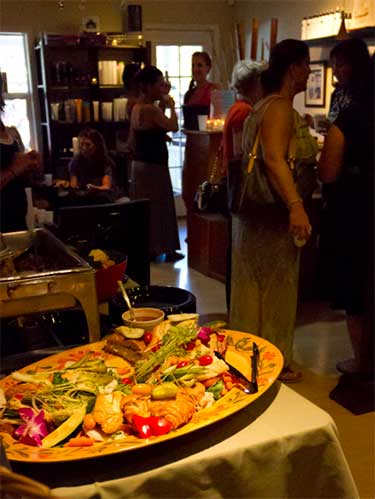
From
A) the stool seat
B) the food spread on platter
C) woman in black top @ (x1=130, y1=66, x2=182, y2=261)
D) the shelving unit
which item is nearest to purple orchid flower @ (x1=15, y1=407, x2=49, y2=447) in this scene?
the food spread on platter

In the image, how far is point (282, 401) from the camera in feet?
3.39

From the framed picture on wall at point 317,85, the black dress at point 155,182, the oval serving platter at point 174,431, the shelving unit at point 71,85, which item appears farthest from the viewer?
the shelving unit at point 71,85

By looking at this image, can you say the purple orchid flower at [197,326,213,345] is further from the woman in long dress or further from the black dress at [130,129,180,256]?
the black dress at [130,129,180,256]

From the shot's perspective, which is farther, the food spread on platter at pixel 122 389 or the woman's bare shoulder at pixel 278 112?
the woman's bare shoulder at pixel 278 112

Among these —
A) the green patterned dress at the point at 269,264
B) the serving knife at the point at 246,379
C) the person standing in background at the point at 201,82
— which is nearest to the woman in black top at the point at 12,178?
the green patterned dress at the point at 269,264

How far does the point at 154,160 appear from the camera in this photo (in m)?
4.05

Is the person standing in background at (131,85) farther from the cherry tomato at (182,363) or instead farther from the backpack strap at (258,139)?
the cherry tomato at (182,363)

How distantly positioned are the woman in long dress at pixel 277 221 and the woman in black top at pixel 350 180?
10cm

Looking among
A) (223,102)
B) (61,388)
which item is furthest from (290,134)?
(223,102)

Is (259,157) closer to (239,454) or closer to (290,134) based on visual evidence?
(290,134)

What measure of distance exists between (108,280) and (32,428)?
2.05 feet

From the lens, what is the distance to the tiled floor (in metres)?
1.96

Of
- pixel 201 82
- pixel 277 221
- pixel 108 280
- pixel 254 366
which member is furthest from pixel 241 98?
pixel 254 366

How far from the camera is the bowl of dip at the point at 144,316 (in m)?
1.25
